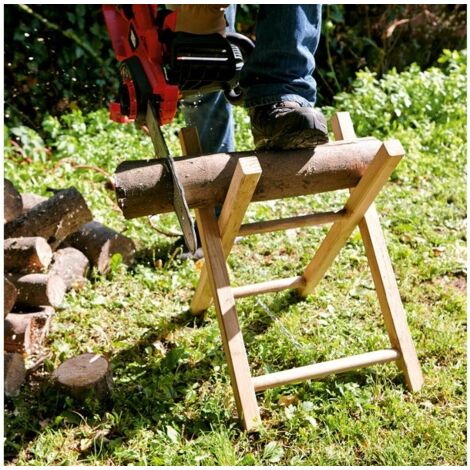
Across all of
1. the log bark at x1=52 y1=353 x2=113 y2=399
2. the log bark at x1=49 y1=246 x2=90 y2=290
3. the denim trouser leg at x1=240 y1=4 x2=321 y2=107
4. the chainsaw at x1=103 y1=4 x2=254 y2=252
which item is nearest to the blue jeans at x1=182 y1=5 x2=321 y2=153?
the denim trouser leg at x1=240 y1=4 x2=321 y2=107

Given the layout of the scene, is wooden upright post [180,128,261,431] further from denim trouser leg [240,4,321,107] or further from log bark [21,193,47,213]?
log bark [21,193,47,213]

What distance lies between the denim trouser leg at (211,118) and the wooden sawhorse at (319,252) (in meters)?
0.66

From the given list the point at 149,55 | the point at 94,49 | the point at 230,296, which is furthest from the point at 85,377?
the point at 94,49

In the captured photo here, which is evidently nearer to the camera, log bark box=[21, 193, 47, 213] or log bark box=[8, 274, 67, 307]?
log bark box=[8, 274, 67, 307]

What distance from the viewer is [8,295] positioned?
2.56 metres

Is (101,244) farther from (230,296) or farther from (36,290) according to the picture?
(230,296)

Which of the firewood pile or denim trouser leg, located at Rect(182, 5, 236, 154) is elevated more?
denim trouser leg, located at Rect(182, 5, 236, 154)

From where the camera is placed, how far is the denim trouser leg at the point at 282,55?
2.09 meters

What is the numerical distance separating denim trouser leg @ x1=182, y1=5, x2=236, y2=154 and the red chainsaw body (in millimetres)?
470

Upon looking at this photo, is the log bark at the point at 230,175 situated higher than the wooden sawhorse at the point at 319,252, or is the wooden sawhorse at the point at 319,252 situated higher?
the log bark at the point at 230,175

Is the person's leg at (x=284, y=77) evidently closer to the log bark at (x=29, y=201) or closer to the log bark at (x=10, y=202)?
the log bark at (x=10, y=202)

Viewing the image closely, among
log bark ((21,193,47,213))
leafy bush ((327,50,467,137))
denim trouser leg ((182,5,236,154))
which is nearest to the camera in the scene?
denim trouser leg ((182,5,236,154))

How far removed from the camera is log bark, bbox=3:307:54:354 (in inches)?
102

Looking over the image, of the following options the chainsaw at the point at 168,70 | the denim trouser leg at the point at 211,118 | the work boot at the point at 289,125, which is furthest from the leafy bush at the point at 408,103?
the work boot at the point at 289,125
